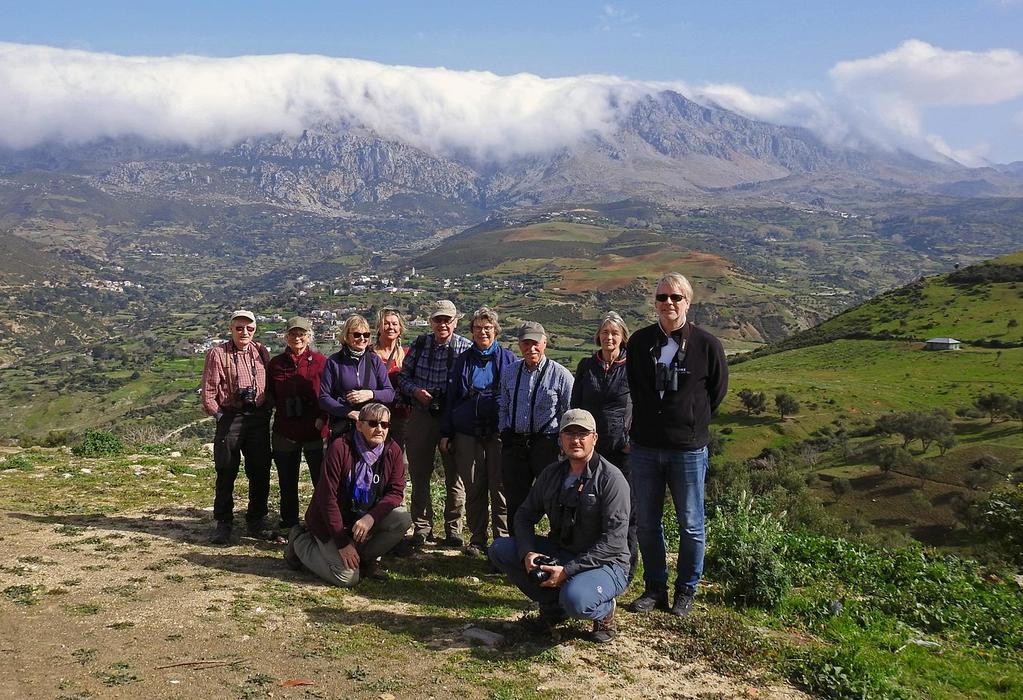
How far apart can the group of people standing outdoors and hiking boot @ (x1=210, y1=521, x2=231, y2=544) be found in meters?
0.02

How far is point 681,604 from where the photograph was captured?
20.8 feet

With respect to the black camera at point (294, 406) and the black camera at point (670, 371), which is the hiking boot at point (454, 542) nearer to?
the black camera at point (294, 406)

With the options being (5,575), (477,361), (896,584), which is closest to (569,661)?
(477,361)

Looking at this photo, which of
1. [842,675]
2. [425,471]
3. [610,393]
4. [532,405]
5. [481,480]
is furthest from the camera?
[425,471]

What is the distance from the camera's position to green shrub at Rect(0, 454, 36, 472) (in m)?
12.4

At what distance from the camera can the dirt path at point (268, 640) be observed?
15.9 ft

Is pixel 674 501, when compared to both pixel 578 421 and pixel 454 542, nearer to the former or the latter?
pixel 578 421

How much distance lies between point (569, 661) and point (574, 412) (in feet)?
6.40

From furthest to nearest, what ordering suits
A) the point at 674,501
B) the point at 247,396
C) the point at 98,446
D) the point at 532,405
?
the point at 98,446 → the point at 247,396 → the point at 532,405 → the point at 674,501

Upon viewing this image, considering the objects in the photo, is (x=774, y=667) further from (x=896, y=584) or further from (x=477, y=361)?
(x=477, y=361)

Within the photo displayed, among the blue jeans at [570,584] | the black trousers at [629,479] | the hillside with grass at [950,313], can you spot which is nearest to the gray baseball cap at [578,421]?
the black trousers at [629,479]

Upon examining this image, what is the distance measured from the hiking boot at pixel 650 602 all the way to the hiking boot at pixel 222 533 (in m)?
4.75

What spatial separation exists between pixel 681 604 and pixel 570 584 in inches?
57.0

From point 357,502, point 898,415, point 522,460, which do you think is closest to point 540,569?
point 522,460
